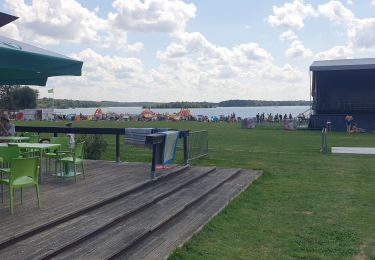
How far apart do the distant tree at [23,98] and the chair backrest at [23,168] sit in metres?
81.5

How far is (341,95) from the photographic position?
3441cm

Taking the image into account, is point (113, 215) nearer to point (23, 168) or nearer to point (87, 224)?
point (87, 224)

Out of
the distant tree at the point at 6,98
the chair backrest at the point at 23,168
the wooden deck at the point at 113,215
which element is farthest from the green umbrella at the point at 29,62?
the distant tree at the point at 6,98

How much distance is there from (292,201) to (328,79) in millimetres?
27898

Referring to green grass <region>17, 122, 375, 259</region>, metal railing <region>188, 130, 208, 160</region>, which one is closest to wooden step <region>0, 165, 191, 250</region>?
green grass <region>17, 122, 375, 259</region>

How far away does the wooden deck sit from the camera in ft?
16.6

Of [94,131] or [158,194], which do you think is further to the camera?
[94,131]

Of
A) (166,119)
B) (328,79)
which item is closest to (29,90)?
(166,119)

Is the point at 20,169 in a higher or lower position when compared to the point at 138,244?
higher

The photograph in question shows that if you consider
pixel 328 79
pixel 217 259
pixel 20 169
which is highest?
pixel 328 79

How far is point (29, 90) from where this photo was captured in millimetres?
85812

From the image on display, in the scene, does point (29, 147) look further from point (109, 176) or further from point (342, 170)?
point (342, 170)

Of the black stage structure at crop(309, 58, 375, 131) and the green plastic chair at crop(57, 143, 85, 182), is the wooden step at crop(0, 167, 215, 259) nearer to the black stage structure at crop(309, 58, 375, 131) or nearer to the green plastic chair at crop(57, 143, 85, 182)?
the green plastic chair at crop(57, 143, 85, 182)

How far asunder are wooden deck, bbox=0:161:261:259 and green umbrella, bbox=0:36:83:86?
1.94 meters
